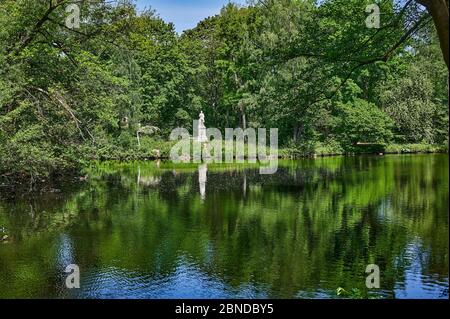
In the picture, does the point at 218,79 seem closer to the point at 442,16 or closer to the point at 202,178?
the point at 202,178

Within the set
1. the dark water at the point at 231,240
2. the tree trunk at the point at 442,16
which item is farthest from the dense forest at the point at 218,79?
the dark water at the point at 231,240

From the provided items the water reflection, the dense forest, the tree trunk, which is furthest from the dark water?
the tree trunk

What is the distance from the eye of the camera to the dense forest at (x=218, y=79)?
10.8 m

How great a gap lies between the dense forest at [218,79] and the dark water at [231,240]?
3.10 m

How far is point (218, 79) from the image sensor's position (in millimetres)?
51406

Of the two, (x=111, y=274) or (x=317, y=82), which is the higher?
(x=317, y=82)

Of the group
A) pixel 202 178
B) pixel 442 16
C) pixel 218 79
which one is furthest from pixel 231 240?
pixel 218 79

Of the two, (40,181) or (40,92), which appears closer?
(40,92)

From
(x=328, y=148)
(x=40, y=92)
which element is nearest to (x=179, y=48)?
(x=328, y=148)

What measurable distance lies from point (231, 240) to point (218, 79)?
38909mm

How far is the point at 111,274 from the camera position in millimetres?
10703
